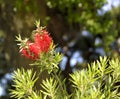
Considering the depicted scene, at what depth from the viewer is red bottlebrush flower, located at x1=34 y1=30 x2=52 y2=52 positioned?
4.87 meters

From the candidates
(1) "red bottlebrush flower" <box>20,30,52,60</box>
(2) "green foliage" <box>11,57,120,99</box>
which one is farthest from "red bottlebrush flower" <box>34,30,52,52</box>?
(2) "green foliage" <box>11,57,120,99</box>

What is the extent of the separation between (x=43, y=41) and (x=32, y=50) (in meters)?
0.16

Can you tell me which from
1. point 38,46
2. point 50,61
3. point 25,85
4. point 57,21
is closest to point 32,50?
point 38,46

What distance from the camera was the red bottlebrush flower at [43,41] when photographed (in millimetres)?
4871

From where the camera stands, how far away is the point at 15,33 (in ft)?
32.9

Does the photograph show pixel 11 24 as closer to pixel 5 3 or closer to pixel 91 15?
pixel 5 3

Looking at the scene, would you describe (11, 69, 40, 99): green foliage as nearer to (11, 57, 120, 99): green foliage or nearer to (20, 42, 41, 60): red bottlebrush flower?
(11, 57, 120, 99): green foliage

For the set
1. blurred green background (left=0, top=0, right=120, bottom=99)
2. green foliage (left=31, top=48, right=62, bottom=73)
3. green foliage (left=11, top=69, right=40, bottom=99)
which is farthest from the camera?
blurred green background (left=0, top=0, right=120, bottom=99)

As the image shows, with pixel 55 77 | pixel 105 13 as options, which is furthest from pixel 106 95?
pixel 105 13

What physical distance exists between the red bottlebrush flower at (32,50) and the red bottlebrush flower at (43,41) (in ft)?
0.16

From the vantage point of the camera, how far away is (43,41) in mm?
4863

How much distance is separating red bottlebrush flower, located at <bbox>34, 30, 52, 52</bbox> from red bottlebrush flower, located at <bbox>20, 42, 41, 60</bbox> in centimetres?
5

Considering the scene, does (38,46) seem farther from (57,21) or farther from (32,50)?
(57,21)

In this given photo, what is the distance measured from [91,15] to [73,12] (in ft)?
2.12
